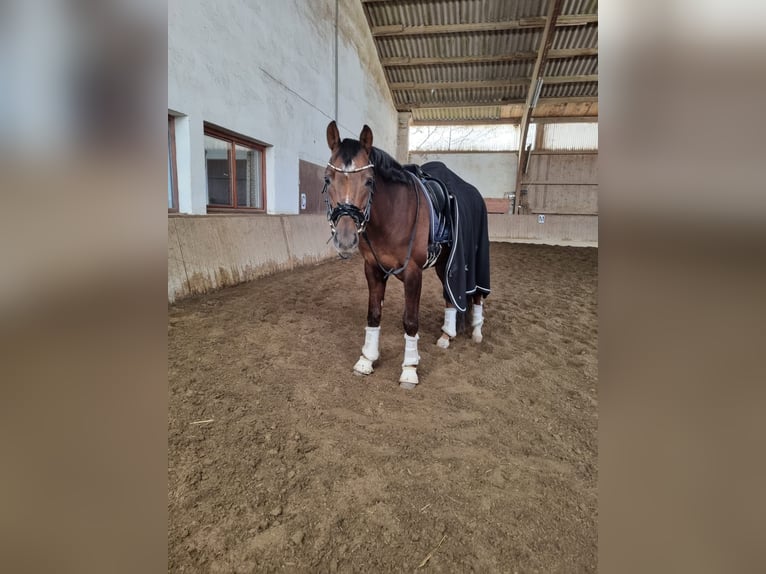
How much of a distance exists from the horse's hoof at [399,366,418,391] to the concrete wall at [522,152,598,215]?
42.1 ft

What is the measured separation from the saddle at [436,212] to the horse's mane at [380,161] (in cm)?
34

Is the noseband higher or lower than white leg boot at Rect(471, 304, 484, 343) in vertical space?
higher

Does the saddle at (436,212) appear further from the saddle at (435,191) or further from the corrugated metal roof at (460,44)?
the corrugated metal roof at (460,44)

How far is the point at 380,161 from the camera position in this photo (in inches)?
85.5

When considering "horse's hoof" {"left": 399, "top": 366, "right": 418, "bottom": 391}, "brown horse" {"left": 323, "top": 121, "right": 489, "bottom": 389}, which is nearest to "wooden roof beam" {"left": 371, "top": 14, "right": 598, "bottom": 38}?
"brown horse" {"left": 323, "top": 121, "right": 489, "bottom": 389}

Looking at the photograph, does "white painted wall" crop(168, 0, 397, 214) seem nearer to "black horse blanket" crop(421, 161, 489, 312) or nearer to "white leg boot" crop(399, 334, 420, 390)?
"black horse blanket" crop(421, 161, 489, 312)

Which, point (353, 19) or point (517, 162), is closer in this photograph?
point (353, 19)

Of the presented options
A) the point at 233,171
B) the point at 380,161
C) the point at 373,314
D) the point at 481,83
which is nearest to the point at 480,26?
the point at 481,83

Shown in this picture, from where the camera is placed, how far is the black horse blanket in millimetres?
2721
